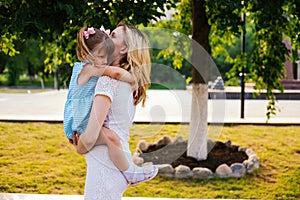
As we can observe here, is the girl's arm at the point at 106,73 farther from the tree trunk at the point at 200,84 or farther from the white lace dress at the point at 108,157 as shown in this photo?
the tree trunk at the point at 200,84

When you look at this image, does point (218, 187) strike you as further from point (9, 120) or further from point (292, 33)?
point (9, 120)

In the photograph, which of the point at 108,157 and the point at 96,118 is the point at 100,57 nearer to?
the point at 96,118

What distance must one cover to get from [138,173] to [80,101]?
1.29 feet

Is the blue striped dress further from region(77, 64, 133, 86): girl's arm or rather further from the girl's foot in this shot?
the girl's foot

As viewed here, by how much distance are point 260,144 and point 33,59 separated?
2046 centimetres

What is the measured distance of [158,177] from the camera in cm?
528

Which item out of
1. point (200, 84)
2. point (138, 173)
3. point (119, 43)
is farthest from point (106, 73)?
point (200, 84)

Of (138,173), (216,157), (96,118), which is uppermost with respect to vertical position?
(96,118)

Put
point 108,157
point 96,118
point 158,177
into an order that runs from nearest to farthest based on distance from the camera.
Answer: point 96,118 → point 108,157 → point 158,177

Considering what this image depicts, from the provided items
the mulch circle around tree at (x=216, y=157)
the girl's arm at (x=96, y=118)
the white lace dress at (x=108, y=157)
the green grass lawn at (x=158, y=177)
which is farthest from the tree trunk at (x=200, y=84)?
the girl's arm at (x=96, y=118)

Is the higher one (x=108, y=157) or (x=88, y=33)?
(x=88, y=33)

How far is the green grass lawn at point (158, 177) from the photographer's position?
485cm

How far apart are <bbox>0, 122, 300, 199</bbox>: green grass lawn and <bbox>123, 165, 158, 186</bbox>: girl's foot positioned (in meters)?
1.69

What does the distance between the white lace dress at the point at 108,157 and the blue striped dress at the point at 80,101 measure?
62 millimetres
